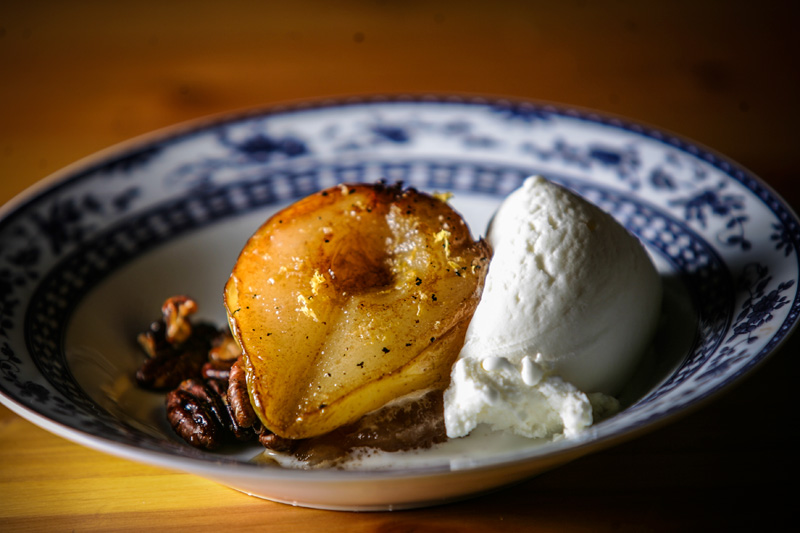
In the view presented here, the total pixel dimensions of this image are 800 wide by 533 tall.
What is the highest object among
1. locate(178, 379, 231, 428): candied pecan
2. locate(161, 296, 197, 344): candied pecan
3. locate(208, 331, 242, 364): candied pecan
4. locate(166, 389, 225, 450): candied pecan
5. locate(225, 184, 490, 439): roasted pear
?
locate(225, 184, 490, 439): roasted pear

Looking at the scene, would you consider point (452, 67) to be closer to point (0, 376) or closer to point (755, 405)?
point (755, 405)

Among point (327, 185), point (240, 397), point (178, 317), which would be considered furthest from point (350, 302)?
point (327, 185)

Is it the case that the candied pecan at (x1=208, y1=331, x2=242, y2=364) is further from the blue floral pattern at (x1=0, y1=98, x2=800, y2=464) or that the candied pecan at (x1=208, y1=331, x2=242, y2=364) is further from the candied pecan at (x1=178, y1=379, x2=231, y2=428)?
the blue floral pattern at (x1=0, y1=98, x2=800, y2=464)

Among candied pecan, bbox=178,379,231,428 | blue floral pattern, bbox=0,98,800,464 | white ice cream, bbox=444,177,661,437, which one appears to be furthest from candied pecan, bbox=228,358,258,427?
white ice cream, bbox=444,177,661,437

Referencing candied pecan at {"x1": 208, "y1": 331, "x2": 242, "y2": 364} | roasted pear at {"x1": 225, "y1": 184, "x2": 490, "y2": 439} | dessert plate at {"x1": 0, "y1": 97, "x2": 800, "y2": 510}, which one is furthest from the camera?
candied pecan at {"x1": 208, "y1": 331, "x2": 242, "y2": 364}

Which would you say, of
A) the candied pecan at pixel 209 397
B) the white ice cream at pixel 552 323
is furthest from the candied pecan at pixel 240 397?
the white ice cream at pixel 552 323

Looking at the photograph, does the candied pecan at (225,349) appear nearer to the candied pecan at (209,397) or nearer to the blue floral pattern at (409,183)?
the candied pecan at (209,397)
